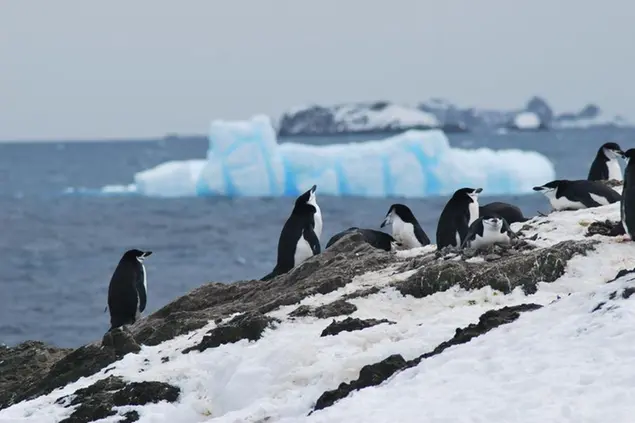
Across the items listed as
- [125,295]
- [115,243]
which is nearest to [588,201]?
[125,295]

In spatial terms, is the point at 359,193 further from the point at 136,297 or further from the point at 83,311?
the point at 136,297

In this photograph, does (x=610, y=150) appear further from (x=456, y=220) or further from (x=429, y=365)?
(x=429, y=365)

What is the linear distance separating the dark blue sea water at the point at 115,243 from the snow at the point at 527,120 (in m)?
106

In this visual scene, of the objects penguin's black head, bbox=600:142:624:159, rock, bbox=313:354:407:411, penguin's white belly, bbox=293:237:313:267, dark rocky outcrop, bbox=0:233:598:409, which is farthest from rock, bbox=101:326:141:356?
penguin's black head, bbox=600:142:624:159

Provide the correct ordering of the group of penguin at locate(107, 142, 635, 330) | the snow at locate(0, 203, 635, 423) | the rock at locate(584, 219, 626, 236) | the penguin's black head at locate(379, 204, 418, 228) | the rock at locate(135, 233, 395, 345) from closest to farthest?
the snow at locate(0, 203, 635, 423)
the rock at locate(135, 233, 395, 345)
the rock at locate(584, 219, 626, 236)
the group of penguin at locate(107, 142, 635, 330)
the penguin's black head at locate(379, 204, 418, 228)

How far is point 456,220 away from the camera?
11648 millimetres

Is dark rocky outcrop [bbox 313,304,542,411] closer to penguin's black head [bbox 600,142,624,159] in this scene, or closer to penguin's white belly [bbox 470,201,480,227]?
penguin's white belly [bbox 470,201,480,227]

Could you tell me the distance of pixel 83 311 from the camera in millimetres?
25859

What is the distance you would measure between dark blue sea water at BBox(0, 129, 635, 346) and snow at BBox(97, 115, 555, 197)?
1.38 m

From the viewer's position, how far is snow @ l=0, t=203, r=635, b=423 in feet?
19.3

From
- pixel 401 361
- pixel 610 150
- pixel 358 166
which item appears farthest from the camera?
pixel 358 166

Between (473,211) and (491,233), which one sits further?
(473,211)

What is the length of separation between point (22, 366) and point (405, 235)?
4.58 metres

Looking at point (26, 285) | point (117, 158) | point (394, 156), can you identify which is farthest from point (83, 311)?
point (117, 158)
